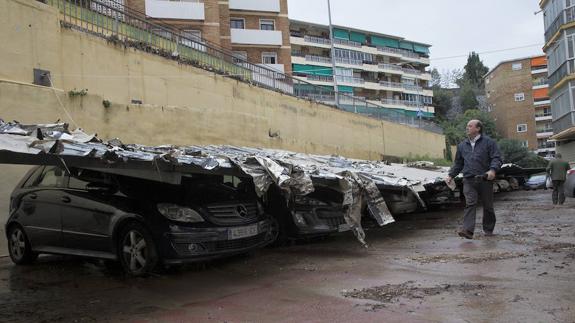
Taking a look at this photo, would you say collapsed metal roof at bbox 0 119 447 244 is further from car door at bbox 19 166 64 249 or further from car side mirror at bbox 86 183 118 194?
car door at bbox 19 166 64 249

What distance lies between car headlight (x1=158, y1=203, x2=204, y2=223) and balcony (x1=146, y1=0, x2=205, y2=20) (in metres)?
25.3

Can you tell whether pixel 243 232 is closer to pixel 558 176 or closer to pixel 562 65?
pixel 558 176

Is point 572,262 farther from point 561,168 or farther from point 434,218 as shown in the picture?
point 561,168

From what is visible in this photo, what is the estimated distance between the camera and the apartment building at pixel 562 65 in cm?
2752

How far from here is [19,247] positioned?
7.17 meters

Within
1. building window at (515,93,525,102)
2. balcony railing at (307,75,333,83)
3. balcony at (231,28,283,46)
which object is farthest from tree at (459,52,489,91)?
balcony at (231,28,283,46)

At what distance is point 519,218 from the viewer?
11.2 m

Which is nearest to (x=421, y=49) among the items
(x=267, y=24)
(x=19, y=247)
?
(x=267, y=24)

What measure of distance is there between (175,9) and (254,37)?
8.08 m

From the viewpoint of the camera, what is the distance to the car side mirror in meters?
6.17

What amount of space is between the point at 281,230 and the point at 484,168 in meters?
3.11

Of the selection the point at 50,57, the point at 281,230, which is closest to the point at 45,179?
the point at 281,230

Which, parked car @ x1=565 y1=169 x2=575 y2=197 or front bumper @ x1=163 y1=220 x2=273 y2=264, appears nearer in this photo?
front bumper @ x1=163 y1=220 x2=273 y2=264

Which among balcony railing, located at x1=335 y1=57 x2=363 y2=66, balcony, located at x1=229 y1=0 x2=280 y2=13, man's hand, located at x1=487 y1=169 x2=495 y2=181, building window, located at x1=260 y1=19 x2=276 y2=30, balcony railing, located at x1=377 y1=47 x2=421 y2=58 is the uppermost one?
balcony railing, located at x1=377 y1=47 x2=421 y2=58
